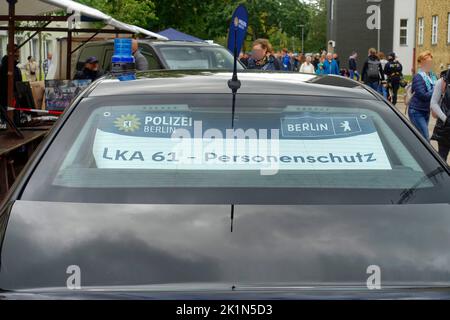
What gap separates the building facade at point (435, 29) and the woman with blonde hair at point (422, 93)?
112 feet

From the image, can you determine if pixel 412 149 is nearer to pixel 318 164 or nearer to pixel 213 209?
pixel 318 164

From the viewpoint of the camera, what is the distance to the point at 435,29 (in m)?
50.2

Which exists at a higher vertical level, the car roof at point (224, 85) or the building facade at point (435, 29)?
the building facade at point (435, 29)

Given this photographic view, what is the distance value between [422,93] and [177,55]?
16.8ft

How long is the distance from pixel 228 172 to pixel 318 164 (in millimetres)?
350

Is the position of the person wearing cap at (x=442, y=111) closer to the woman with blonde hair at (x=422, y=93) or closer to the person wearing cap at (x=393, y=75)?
the woman with blonde hair at (x=422, y=93)

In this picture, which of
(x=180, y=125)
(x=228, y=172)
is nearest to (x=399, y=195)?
(x=228, y=172)

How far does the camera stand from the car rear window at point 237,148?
3.09 metres

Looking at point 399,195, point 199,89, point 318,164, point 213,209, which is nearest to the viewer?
point 213,209

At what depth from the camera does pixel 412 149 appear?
3.37m

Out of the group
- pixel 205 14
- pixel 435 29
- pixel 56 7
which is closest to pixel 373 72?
pixel 56 7

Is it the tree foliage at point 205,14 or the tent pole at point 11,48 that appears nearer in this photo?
the tent pole at point 11,48

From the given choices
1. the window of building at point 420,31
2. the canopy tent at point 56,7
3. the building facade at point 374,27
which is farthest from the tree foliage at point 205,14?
the canopy tent at point 56,7

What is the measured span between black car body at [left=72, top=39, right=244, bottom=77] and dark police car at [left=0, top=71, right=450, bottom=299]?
1079cm
